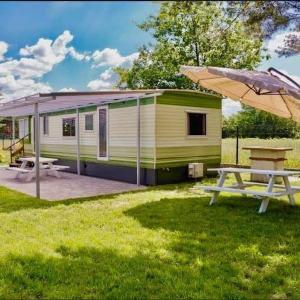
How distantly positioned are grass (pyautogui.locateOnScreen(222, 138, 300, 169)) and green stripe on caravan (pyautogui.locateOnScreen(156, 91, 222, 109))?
2946mm

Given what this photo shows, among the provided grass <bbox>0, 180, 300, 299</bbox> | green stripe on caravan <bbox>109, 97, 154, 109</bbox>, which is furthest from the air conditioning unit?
grass <bbox>0, 180, 300, 299</bbox>

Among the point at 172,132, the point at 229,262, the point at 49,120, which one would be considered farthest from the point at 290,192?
the point at 49,120

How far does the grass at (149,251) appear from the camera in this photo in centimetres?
354

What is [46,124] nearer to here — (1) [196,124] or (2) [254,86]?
(1) [196,124]

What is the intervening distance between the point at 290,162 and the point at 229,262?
10770 mm

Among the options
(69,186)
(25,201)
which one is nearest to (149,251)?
(25,201)

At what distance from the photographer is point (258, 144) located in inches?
589

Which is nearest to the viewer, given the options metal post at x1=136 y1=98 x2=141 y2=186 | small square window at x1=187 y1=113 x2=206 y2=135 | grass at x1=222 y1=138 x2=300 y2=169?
metal post at x1=136 y1=98 x2=141 y2=186

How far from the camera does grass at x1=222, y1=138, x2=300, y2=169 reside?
14016mm

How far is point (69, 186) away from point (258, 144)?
775 cm

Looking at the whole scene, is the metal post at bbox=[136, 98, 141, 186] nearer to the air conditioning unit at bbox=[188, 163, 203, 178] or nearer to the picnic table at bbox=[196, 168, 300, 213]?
the air conditioning unit at bbox=[188, 163, 203, 178]

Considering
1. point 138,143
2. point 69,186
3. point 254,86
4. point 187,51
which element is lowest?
point 69,186

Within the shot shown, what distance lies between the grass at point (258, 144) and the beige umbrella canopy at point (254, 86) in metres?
5.49

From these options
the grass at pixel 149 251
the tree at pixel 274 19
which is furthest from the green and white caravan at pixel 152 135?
the grass at pixel 149 251
